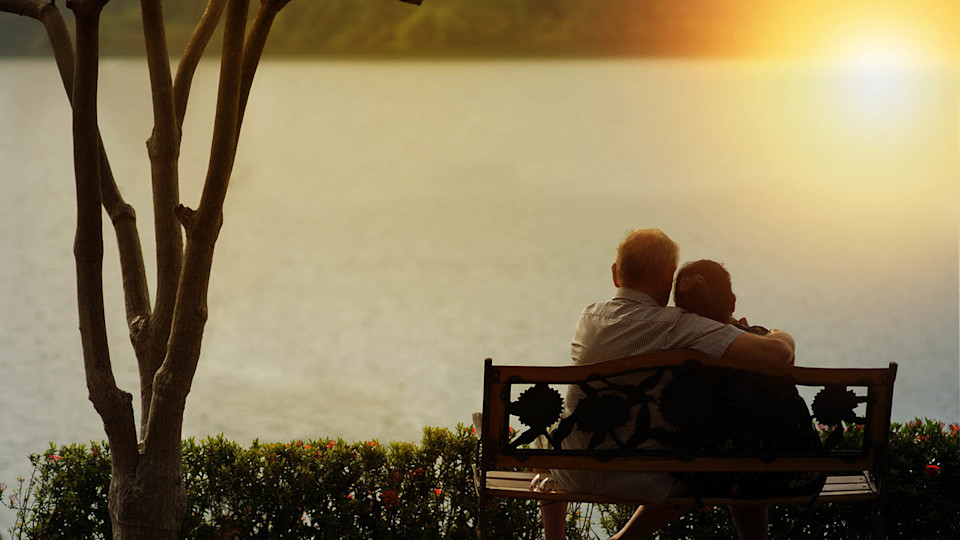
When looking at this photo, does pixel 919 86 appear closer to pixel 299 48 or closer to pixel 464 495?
pixel 299 48

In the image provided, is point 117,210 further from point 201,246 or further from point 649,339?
point 649,339

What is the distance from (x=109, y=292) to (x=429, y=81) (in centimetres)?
396

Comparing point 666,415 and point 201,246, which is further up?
A: point 201,246

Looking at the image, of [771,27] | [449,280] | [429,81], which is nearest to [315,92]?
[429,81]

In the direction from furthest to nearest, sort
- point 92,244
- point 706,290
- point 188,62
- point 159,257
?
point 188,62 → point 159,257 → point 92,244 → point 706,290

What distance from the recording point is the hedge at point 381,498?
10.00 feet

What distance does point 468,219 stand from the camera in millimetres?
10078

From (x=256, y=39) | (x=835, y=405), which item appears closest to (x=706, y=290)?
(x=835, y=405)

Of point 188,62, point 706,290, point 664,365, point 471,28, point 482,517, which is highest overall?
point 471,28

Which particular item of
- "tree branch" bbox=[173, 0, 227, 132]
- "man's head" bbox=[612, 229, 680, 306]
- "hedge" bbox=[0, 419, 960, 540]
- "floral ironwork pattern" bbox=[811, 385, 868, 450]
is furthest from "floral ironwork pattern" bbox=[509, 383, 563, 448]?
"tree branch" bbox=[173, 0, 227, 132]

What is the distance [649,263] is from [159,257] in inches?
55.9

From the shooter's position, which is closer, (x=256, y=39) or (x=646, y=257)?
(x=646, y=257)

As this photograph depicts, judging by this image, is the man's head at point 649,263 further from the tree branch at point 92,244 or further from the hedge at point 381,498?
the tree branch at point 92,244

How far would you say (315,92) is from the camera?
959 cm
